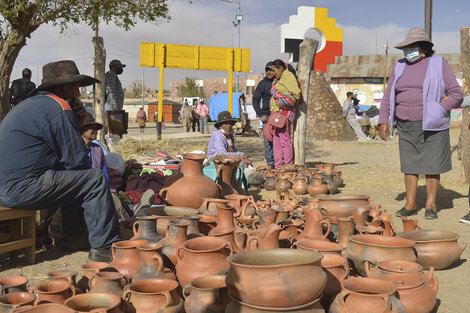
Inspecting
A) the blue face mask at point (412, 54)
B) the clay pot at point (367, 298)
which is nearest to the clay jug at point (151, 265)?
the clay pot at point (367, 298)

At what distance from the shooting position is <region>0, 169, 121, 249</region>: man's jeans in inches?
144

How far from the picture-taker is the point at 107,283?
104 inches

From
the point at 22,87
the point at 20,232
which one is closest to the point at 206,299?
the point at 20,232

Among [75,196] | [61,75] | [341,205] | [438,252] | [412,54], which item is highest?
[412,54]

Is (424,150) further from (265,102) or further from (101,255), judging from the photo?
(101,255)

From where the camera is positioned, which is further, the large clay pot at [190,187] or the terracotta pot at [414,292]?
the large clay pot at [190,187]

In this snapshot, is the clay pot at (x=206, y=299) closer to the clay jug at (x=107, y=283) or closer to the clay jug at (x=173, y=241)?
the clay jug at (x=107, y=283)

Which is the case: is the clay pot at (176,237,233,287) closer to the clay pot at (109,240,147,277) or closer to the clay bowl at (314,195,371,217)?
the clay pot at (109,240,147,277)

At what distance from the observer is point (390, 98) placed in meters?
5.57

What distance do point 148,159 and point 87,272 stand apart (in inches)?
178

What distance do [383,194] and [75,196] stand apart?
4.93m

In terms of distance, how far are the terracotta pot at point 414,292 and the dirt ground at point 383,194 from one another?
1.11ft

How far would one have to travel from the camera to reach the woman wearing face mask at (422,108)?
207 inches

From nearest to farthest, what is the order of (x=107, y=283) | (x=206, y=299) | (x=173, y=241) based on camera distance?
1. (x=206, y=299)
2. (x=107, y=283)
3. (x=173, y=241)
